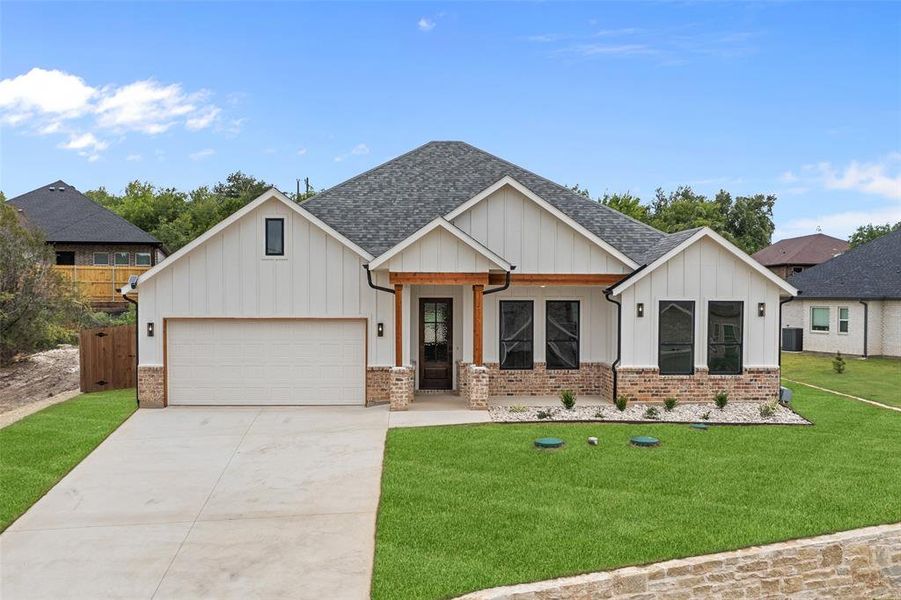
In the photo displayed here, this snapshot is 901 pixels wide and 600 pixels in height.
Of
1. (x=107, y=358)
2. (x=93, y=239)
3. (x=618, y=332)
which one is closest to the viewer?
(x=618, y=332)

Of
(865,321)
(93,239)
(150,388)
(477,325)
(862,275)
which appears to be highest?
(93,239)

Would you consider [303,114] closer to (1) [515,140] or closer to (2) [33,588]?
(1) [515,140]

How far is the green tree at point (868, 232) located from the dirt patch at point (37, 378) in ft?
210

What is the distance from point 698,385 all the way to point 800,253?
1434 inches

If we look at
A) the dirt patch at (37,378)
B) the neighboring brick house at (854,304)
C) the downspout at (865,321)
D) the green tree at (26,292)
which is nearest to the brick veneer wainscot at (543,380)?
the dirt patch at (37,378)

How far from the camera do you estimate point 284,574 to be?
606cm

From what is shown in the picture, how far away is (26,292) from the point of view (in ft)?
68.9

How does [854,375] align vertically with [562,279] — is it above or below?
below

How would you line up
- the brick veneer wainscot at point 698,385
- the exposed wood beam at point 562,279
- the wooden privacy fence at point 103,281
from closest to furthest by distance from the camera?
the brick veneer wainscot at point 698,385 < the exposed wood beam at point 562,279 < the wooden privacy fence at point 103,281

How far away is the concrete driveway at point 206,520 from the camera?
19.5ft

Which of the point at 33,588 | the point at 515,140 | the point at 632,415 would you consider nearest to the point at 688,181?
the point at 515,140

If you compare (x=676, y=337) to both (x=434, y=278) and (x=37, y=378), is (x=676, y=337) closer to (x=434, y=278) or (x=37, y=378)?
(x=434, y=278)

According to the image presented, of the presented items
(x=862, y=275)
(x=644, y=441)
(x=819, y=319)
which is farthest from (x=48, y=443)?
(x=862, y=275)

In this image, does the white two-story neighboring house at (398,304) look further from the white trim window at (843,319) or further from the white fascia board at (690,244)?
the white trim window at (843,319)
